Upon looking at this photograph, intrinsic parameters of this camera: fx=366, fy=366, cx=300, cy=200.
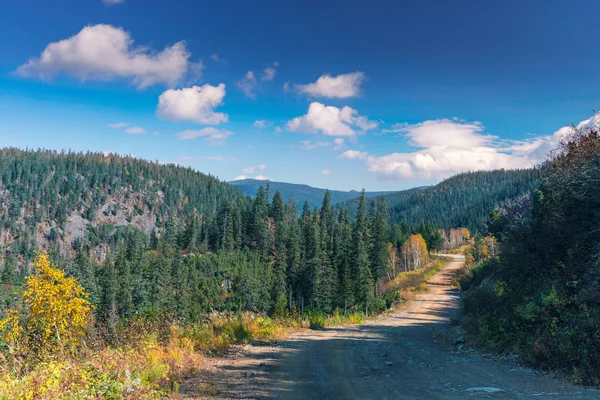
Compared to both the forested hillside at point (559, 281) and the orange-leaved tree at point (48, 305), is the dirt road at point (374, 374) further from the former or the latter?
the orange-leaved tree at point (48, 305)

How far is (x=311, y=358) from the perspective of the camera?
13141mm

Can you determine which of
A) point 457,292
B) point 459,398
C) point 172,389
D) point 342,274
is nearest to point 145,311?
point 172,389

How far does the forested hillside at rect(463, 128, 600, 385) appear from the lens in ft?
32.7

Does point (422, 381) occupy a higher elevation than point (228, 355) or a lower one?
higher

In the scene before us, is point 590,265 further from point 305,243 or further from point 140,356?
point 305,243

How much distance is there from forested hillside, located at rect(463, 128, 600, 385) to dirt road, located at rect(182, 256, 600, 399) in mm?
1033

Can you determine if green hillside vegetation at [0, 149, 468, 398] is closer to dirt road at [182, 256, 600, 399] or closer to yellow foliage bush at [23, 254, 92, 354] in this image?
yellow foliage bush at [23, 254, 92, 354]

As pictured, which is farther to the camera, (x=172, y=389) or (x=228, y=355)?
(x=228, y=355)

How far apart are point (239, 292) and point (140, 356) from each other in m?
68.4

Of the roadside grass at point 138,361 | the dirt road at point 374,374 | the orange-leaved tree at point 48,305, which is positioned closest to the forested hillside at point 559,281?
the dirt road at point 374,374

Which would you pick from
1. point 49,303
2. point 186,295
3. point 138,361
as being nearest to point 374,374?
point 138,361

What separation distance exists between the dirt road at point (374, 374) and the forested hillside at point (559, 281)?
1033mm

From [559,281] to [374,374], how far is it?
7.46 metres

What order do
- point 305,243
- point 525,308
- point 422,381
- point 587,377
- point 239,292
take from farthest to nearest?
1. point 305,243
2. point 239,292
3. point 525,308
4. point 422,381
5. point 587,377
